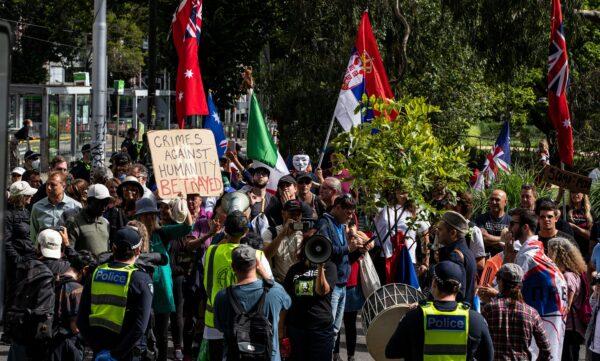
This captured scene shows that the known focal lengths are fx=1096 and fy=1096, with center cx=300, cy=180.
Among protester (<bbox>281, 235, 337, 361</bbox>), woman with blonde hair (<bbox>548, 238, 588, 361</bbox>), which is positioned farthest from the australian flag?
woman with blonde hair (<bbox>548, 238, 588, 361</bbox>)

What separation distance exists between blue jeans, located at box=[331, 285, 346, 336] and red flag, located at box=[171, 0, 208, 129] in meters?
5.67

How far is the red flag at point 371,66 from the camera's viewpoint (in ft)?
48.7

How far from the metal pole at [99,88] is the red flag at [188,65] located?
153cm

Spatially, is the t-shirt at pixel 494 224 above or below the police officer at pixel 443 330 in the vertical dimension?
above

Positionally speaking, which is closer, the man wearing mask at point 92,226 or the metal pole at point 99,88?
→ the man wearing mask at point 92,226

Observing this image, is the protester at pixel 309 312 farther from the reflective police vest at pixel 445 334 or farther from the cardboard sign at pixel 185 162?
the cardboard sign at pixel 185 162

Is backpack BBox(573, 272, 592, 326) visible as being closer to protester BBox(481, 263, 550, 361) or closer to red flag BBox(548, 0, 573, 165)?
protester BBox(481, 263, 550, 361)

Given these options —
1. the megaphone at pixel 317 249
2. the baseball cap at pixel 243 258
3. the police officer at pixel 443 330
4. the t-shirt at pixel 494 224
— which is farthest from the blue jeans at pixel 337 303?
the police officer at pixel 443 330

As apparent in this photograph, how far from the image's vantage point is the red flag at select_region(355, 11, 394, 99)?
14.9 m

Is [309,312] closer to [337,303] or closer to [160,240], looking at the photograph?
[337,303]

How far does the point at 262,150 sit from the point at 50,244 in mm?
5624

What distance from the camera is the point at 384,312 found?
7875 millimetres

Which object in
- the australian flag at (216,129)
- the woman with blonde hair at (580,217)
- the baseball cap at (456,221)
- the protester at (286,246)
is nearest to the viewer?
the baseball cap at (456,221)

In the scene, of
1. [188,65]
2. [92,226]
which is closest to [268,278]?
[92,226]
